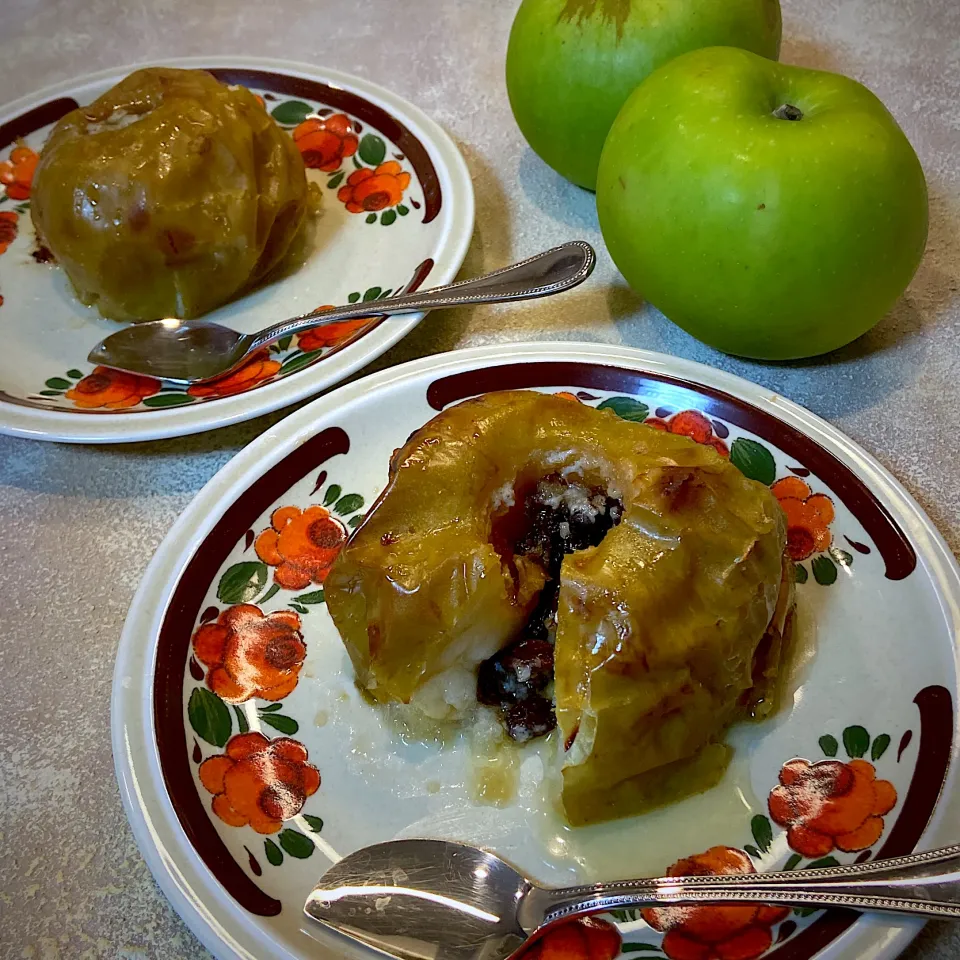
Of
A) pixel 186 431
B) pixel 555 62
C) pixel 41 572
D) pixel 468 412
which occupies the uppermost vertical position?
pixel 555 62

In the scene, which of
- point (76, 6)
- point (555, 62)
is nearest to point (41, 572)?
point (555, 62)

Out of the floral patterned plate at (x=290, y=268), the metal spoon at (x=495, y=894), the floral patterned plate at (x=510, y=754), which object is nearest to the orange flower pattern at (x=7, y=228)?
the floral patterned plate at (x=290, y=268)

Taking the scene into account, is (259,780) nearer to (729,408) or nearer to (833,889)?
(833,889)

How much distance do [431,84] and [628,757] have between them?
1106mm

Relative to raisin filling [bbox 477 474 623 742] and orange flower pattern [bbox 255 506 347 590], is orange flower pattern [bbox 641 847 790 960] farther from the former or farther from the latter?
orange flower pattern [bbox 255 506 347 590]

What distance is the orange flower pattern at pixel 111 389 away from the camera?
87 cm

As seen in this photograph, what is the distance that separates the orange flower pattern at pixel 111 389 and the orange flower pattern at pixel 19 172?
377mm

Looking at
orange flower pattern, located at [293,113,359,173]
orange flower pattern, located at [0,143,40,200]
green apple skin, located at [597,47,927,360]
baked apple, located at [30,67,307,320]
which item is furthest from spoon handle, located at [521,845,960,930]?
orange flower pattern, located at [0,143,40,200]

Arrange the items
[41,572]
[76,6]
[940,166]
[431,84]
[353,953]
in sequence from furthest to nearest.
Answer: [76,6], [431,84], [940,166], [41,572], [353,953]

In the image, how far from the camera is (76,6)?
1.55 metres

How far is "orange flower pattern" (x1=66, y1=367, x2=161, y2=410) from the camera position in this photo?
0.87 m

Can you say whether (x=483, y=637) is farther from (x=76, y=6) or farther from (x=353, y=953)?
(x=76, y=6)

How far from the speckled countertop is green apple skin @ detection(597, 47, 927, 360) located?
10 centimetres

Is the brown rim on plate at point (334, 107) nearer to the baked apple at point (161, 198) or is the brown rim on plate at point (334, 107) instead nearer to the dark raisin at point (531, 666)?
the baked apple at point (161, 198)
